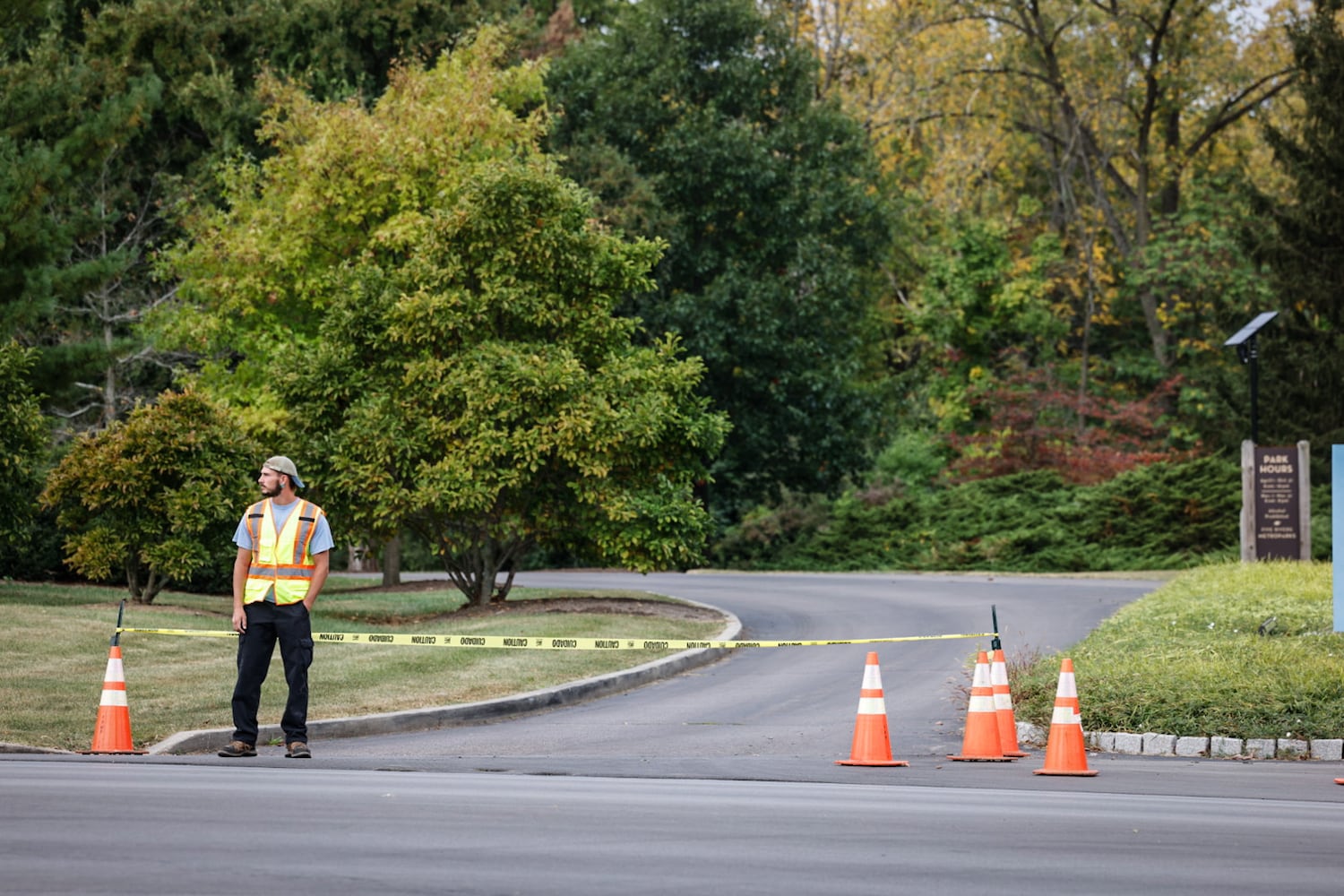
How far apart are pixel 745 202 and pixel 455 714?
29.1 m

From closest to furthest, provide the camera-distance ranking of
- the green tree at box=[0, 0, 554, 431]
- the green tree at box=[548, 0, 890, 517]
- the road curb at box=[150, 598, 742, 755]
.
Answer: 1. the road curb at box=[150, 598, 742, 755]
2. the green tree at box=[0, 0, 554, 431]
3. the green tree at box=[548, 0, 890, 517]

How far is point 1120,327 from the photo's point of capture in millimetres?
55500

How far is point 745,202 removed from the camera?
43094 millimetres

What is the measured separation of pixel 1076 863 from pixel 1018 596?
20.7 meters

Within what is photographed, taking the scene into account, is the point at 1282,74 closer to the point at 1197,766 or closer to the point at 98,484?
the point at 98,484

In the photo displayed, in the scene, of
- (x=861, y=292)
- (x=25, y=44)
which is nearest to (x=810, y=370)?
(x=861, y=292)

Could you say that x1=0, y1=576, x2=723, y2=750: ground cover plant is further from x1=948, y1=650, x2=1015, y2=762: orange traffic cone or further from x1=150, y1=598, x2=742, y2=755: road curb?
x1=948, y1=650, x2=1015, y2=762: orange traffic cone

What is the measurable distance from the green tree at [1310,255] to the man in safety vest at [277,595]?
108ft

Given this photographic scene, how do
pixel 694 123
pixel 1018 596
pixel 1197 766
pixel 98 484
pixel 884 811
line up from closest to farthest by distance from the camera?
pixel 884 811 → pixel 1197 766 → pixel 98 484 → pixel 1018 596 → pixel 694 123

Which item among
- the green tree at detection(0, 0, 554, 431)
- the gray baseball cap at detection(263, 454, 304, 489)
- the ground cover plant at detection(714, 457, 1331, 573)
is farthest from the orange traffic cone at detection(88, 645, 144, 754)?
the ground cover plant at detection(714, 457, 1331, 573)

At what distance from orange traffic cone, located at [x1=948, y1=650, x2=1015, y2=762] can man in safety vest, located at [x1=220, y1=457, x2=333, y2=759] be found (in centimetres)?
453

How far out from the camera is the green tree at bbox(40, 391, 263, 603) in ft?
73.8

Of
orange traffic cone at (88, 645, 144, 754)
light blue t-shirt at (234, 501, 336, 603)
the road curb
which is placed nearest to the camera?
light blue t-shirt at (234, 501, 336, 603)

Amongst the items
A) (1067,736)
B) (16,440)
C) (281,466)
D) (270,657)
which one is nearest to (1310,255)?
(16,440)
